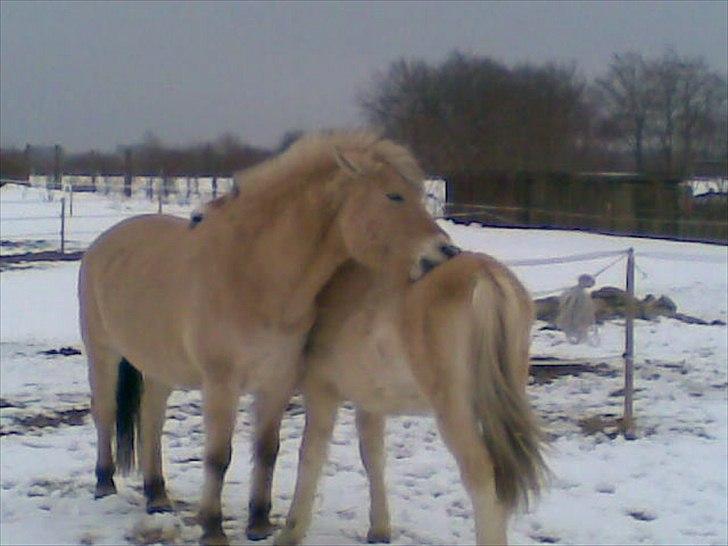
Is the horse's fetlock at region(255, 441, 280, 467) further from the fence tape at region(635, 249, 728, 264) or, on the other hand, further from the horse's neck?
the fence tape at region(635, 249, 728, 264)

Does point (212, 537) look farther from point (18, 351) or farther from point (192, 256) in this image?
point (18, 351)

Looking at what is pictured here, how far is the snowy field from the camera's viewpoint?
13.6ft

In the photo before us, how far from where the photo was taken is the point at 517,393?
3.24 meters

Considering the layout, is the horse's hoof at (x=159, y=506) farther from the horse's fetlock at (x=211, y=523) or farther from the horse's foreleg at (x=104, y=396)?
the horse's fetlock at (x=211, y=523)

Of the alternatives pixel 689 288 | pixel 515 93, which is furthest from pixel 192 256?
pixel 515 93

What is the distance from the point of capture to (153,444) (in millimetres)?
4520

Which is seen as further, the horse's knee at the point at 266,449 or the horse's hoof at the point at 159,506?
the horse's hoof at the point at 159,506

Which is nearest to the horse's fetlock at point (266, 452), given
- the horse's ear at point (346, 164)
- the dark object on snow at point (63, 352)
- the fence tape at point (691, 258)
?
the horse's ear at point (346, 164)

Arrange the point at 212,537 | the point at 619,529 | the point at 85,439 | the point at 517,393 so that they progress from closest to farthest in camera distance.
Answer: the point at 517,393, the point at 212,537, the point at 619,529, the point at 85,439

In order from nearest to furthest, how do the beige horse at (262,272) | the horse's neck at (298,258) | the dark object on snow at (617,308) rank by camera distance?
the beige horse at (262,272), the horse's neck at (298,258), the dark object on snow at (617,308)

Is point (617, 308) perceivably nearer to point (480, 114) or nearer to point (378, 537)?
point (378, 537)

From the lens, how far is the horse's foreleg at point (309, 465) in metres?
3.89

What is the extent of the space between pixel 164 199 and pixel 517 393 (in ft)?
94.3

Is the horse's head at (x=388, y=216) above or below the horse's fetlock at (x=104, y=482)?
above
